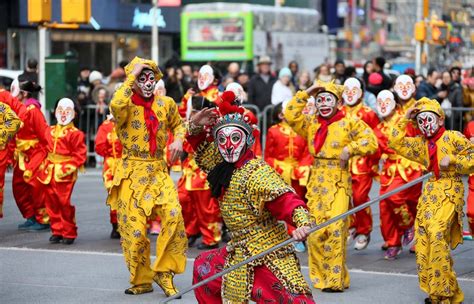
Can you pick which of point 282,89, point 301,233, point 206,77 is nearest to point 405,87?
point 206,77

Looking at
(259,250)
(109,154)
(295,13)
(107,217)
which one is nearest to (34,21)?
(107,217)

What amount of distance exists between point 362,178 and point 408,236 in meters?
0.79

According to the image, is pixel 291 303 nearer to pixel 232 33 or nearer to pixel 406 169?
pixel 406 169

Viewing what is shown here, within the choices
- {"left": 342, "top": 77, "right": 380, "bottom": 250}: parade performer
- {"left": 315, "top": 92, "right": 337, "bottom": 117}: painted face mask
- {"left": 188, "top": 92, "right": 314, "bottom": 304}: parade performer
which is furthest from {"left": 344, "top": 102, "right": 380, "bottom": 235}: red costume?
{"left": 188, "top": 92, "right": 314, "bottom": 304}: parade performer

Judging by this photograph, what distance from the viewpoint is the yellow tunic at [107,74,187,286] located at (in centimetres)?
1018

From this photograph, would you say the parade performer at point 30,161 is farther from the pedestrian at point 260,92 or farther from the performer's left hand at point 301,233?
the pedestrian at point 260,92

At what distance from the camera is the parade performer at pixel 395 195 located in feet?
41.0

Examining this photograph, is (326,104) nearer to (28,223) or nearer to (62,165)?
(62,165)

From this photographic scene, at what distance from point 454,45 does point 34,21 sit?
63.6 metres

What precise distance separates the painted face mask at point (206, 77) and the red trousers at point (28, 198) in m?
2.27

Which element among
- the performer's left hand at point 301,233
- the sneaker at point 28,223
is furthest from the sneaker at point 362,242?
the performer's left hand at point 301,233

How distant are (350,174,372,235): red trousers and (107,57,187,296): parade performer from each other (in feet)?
10.3

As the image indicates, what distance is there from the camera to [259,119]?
827 inches

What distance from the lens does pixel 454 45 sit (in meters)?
79.9
